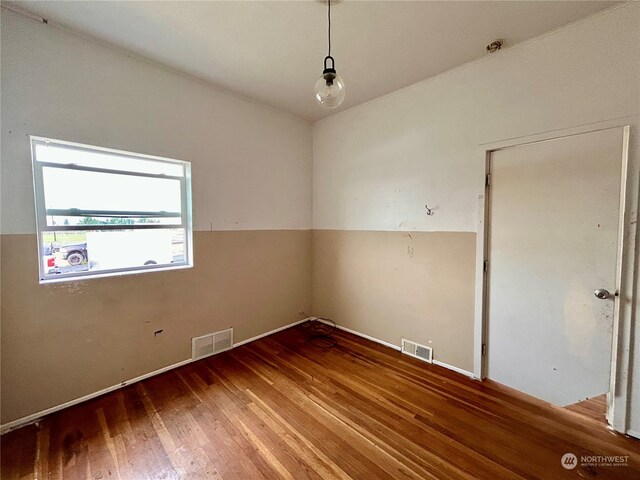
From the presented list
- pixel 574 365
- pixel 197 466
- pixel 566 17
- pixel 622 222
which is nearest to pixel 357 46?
pixel 566 17

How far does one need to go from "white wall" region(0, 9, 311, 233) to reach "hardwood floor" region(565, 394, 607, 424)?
3.25 metres

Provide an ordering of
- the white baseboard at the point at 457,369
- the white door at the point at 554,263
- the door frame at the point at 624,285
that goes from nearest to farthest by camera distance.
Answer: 1. the door frame at the point at 624,285
2. the white door at the point at 554,263
3. the white baseboard at the point at 457,369

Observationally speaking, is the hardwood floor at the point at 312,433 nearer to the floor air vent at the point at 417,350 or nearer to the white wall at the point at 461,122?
the floor air vent at the point at 417,350

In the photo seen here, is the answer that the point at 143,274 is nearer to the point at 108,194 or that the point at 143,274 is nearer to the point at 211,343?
the point at 108,194

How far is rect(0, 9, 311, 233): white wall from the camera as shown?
1.75m

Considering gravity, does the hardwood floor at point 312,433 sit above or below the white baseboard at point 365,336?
below

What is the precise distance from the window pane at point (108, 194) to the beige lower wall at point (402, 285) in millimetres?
2029

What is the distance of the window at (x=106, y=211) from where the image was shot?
1.93 m

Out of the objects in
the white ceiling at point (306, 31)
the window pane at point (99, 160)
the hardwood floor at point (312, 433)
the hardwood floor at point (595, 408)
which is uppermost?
the white ceiling at point (306, 31)

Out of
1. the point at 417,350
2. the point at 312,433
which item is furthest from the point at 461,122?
the point at 312,433

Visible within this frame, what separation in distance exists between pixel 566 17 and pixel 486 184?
1.22m

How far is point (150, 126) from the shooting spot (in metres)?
2.32

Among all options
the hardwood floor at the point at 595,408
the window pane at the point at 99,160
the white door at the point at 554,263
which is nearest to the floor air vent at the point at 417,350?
the white door at the point at 554,263

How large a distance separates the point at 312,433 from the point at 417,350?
150 centimetres
